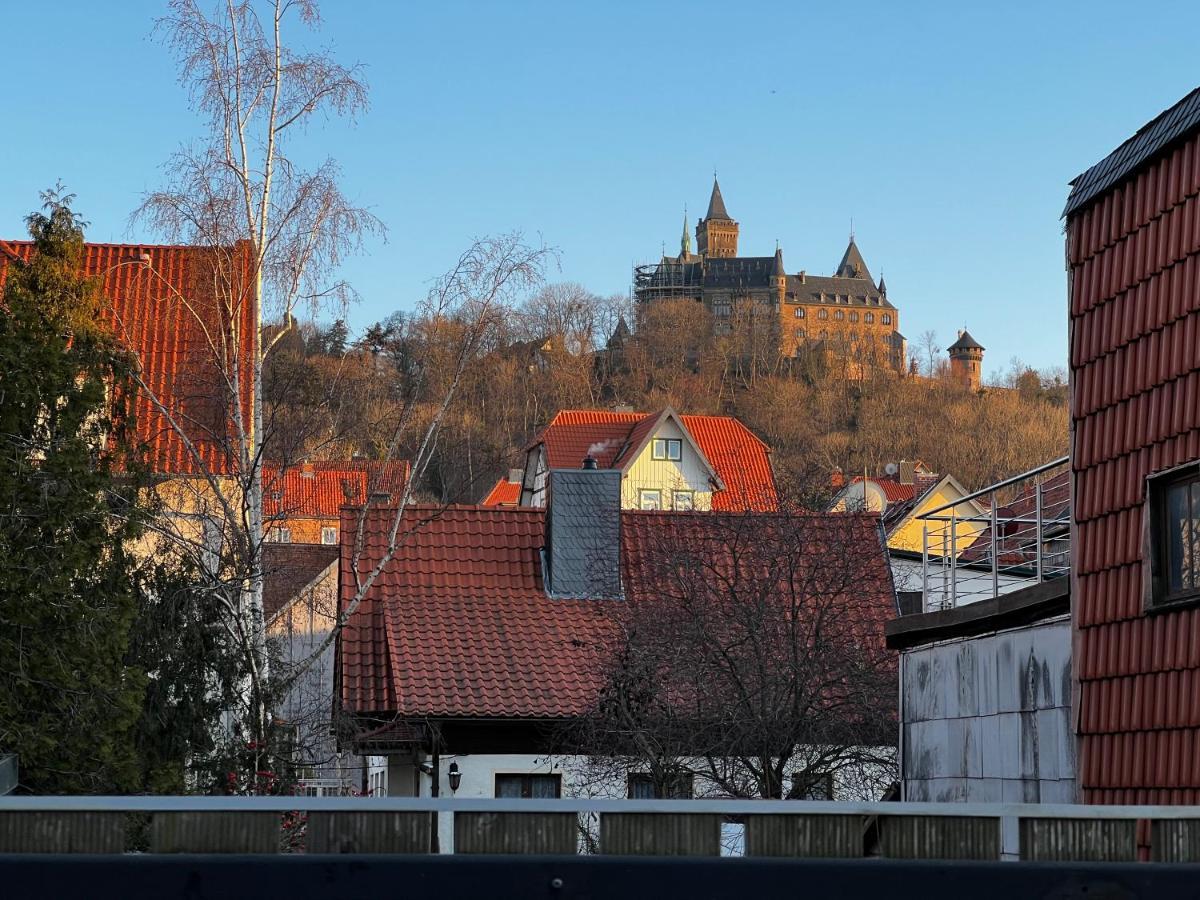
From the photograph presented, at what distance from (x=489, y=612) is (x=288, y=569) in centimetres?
341

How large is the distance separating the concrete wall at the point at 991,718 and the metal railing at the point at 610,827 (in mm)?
6314

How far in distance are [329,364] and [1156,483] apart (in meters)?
15.3

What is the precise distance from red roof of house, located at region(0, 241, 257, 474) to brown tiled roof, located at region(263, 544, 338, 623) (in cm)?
143

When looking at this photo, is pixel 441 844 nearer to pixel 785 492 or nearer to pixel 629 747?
pixel 629 747

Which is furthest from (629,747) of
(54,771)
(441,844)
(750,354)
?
(750,354)

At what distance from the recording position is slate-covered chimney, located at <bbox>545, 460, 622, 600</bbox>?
87.6ft

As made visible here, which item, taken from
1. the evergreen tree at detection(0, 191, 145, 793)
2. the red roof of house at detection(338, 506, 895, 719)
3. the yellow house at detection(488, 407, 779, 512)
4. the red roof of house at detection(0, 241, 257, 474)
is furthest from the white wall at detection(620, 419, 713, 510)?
the evergreen tree at detection(0, 191, 145, 793)

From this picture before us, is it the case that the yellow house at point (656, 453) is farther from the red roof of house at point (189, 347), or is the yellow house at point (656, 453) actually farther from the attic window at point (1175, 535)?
the attic window at point (1175, 535)

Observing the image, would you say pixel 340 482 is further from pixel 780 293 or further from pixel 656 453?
pixel 780 293

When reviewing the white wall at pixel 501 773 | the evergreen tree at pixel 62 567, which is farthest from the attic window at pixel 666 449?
the evergreen tree at pixel 62 567

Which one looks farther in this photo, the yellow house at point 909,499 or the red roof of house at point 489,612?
the yellow house at point 909,499

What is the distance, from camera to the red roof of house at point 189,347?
20609 mm

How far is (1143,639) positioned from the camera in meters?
8.91

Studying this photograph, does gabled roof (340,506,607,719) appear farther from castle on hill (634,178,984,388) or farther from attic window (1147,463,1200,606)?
castle on hill (634,178,984,388)
